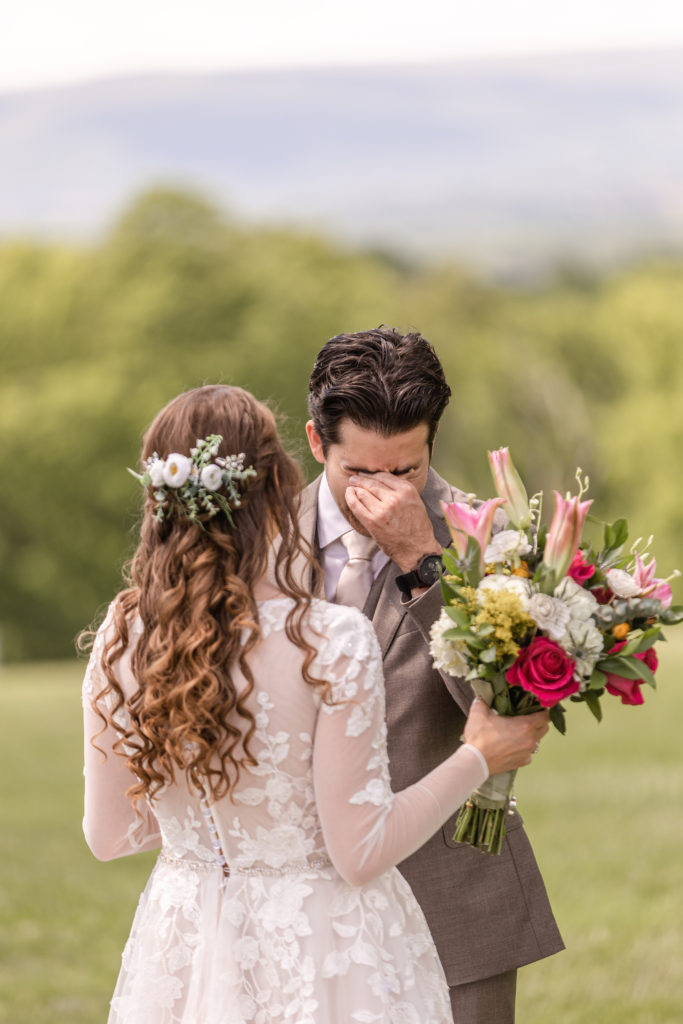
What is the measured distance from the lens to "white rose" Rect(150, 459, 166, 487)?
2719 millimetres

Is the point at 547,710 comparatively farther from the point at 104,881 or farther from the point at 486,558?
the point at 104,881

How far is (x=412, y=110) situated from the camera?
7644 cm

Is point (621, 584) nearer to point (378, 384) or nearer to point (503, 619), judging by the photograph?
point (503, 619)

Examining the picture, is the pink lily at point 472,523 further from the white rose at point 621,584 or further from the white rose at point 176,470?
the white rose at point 176,470

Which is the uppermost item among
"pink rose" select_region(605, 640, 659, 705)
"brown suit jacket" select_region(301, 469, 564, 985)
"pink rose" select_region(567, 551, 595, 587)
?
"pink rose" select_region(567, 551, 595, 587)

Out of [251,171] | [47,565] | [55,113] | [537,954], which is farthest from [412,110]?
[537,954]

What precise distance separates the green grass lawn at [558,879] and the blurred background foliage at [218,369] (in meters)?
21.6

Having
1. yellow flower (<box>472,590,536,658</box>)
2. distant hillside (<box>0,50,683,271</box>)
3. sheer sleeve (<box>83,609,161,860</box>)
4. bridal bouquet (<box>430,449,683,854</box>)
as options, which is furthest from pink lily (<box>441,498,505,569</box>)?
distant hillside (<box>0,50,683,271</box>)

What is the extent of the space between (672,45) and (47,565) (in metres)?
55.1

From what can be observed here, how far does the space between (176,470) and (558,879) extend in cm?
760

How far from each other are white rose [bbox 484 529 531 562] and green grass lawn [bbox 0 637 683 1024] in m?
4.25

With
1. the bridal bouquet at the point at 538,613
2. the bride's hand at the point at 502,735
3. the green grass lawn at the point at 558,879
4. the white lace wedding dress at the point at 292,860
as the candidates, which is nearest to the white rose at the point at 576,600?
the bridal bouquet at the point at 538,613

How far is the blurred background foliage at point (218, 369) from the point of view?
1510 inches

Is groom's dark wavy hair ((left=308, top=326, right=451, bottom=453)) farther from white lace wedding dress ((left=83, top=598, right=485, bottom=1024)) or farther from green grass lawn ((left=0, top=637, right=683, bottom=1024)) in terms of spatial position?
green grass lawn ((left=0, top=637, right=683, bottom=1024))
